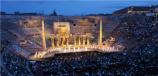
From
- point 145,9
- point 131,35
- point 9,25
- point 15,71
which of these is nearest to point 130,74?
point 15,71

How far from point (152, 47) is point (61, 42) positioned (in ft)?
30.7

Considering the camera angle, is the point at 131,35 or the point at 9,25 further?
the point at 9,25

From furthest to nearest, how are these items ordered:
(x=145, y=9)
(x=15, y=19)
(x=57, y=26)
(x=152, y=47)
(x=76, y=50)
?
(x=145, y=9), (x=15, y=19), (x=57, y=26), (x=76, y=50), (x=152, y=47)

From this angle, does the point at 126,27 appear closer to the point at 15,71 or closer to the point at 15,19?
the point at 15,19

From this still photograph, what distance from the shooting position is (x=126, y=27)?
38.4 metres

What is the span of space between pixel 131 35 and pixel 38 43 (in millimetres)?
6223

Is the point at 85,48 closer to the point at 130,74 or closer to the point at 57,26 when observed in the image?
the point at 57,26

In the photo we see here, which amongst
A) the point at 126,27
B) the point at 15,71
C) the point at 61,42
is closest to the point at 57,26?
the point at 61,42

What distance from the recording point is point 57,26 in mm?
38125

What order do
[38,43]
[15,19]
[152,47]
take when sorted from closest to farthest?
[152,47] < [38,43] < [15,19]

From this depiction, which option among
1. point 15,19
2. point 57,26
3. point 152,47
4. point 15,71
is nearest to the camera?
point 15,71

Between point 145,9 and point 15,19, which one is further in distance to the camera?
point 145,9

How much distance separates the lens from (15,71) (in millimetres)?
19688

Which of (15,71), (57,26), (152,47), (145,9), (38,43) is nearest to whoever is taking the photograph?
(15,71)
